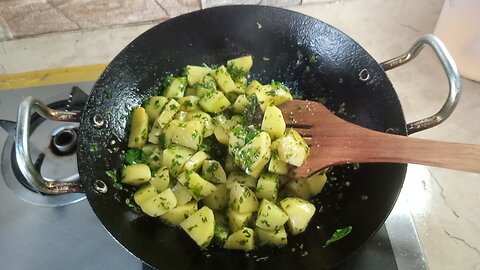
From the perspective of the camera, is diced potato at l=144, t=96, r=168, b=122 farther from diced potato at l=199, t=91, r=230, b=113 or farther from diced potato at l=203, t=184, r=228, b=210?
diced potato at l=203, t=184, r=228, b=210

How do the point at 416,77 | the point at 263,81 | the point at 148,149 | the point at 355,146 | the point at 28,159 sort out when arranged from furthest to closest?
the point at 416,77 < the point at 263,81 < the point at 148,149 < the point at 355,146 < the point at 28,159

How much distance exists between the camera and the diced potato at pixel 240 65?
1.03 metres

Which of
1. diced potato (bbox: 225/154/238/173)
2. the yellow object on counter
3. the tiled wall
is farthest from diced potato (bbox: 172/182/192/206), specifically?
the tiled wall

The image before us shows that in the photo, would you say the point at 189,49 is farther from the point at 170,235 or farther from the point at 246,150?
the point at 170,235

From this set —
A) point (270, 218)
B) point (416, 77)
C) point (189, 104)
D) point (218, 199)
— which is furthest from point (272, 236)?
point (416, 77)

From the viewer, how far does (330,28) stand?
3.31 feet

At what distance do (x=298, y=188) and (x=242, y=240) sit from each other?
0.17m

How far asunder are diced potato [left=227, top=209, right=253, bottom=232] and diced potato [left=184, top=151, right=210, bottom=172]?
0.11 metres

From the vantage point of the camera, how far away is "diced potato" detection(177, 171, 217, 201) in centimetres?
85

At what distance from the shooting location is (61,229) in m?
0.91

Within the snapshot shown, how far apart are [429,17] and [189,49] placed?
0.80 metres

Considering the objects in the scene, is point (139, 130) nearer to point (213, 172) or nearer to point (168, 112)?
point (168, 112)

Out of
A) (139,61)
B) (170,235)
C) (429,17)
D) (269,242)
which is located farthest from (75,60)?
(429,17)

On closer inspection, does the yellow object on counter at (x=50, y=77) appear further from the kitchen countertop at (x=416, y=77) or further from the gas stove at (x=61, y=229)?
the gas stove at (x=61, y=229)
